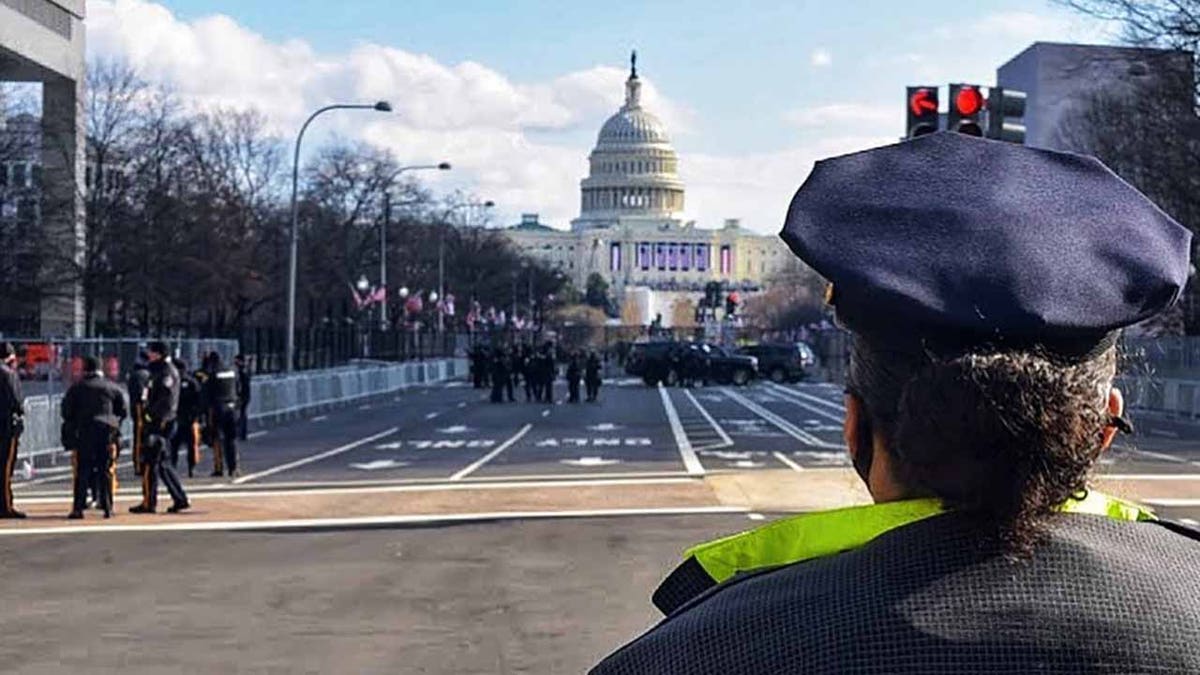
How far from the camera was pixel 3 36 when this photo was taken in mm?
60094

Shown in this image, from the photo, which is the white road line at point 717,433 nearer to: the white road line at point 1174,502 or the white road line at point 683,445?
the white road line at point 683,445

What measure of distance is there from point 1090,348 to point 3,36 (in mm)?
62348

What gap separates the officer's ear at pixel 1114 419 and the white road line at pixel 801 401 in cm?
3978

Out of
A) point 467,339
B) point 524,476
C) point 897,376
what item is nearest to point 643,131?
point 467,339

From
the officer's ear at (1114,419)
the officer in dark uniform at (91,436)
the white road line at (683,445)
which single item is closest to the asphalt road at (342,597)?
the officer in dark uniform at (91,436)

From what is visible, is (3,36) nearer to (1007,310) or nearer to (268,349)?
(268,349)

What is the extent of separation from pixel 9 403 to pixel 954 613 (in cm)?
1848

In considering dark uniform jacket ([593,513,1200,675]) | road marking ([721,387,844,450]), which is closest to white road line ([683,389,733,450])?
road marking ([721,387,844,450])

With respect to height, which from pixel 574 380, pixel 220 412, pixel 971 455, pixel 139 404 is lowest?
pixel 574 380

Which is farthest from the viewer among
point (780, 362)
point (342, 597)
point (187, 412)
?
point (780, 362)

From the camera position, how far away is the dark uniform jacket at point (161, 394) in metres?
19.4

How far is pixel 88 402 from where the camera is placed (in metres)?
19.2

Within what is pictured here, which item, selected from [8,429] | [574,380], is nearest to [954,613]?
[8,429]

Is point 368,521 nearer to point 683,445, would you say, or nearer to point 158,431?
point 158,431
